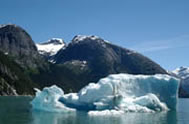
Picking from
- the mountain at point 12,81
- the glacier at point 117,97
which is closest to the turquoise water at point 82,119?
the glacier at point 117,97

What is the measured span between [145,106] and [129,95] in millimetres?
3337

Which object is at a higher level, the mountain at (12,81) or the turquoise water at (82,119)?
the mountain at (12,81)

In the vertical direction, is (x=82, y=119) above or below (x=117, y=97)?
below

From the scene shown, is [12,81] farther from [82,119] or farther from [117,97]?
[82,119]

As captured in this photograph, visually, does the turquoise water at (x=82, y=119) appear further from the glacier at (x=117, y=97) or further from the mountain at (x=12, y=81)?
the mountain at (x=12, y=81)

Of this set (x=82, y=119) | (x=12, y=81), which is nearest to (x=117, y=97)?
(x=82, y=119)

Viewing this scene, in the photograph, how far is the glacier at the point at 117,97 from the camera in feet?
156

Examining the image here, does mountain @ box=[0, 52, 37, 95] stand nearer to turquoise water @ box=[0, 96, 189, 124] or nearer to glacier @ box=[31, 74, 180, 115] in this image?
glacier @ box=[31, 74, 180, 115]

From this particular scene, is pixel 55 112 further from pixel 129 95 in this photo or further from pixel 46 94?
pixel 129 95

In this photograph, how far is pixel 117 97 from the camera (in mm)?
46906

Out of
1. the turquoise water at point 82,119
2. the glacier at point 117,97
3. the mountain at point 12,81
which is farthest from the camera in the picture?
the mountain at point 12,81

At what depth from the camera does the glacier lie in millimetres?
47406

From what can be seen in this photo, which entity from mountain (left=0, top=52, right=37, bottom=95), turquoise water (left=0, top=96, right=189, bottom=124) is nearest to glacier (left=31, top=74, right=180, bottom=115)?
turquoise water (left=0, top=96, right=189, bottom=124)

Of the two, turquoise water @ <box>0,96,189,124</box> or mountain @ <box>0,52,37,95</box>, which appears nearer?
turquoise water @ <box>0,96,189,124</box>
